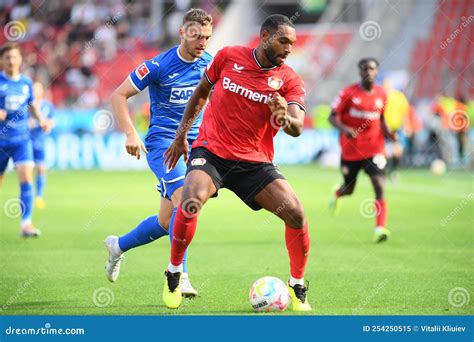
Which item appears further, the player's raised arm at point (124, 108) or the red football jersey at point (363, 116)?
the red football jersey at point (363, 116)

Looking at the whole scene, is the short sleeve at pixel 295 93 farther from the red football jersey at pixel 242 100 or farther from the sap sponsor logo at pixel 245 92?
the sap sponsor logo at pixel 245 92

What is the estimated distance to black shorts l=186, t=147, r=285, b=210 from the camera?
710 cm

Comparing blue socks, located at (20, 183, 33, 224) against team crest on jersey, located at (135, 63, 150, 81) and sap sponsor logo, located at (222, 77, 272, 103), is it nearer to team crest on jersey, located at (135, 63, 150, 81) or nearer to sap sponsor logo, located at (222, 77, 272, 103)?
team crest on jersey, located at (135, 63, 150, 81)

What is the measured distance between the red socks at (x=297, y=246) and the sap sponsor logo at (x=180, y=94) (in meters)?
1.83

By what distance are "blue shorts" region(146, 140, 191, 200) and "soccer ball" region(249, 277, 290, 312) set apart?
1346 mm

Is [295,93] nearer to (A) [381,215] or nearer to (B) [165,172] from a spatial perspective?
(B) [165,172]

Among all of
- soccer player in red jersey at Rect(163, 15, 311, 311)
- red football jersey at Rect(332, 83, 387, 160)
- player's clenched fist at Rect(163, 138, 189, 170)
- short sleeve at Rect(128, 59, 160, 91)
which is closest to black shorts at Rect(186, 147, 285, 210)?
soccer player in red jersey at Rect(163, 15, 311, 311)

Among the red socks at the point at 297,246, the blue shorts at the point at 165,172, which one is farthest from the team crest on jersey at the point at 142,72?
the red socks at the point at 297,246

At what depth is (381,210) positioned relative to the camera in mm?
12391

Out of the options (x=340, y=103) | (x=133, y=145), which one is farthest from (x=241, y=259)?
(x=340, y=103)

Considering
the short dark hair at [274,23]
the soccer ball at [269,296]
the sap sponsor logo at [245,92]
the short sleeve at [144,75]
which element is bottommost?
the soccer ball at [269,296]

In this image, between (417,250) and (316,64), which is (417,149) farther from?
(417,250)

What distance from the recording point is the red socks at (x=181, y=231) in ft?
23.2

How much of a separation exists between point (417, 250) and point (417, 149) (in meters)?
18.9
